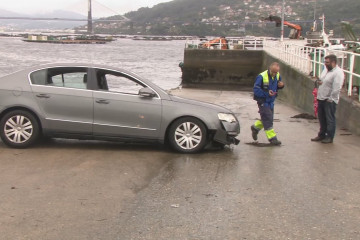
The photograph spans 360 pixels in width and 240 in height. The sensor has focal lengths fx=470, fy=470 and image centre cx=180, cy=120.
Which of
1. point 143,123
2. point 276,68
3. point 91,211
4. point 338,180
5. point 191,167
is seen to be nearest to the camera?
point 91,211

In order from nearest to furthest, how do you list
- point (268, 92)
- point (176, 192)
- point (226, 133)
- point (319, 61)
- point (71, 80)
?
point (176, 192)
point (226, 133)
point (71, 80)
point (268, 92)
point (319, 61)

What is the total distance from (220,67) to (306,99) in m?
18.9

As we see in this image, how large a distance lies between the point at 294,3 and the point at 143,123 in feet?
384

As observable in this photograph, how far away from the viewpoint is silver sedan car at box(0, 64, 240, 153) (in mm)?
7387

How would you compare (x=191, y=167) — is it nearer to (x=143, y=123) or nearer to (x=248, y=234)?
(x=143, y=123)

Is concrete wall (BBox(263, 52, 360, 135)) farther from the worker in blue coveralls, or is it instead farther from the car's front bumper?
the car's front bumper

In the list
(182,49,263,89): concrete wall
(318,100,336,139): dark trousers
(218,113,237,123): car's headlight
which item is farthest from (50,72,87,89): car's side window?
(182,49,263,89): concrete wall

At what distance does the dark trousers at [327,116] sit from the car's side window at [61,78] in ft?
13.7

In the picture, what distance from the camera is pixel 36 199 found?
5.10 m

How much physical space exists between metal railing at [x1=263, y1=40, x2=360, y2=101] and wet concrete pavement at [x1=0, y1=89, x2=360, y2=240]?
295 centimetres

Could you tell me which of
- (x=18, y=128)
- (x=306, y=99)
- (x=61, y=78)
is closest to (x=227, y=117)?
(x=61, y=78)

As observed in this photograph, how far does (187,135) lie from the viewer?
743 centimetres

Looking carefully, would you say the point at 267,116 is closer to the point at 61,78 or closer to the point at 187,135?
the point at 187,135

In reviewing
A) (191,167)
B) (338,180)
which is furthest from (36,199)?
(338,180)
